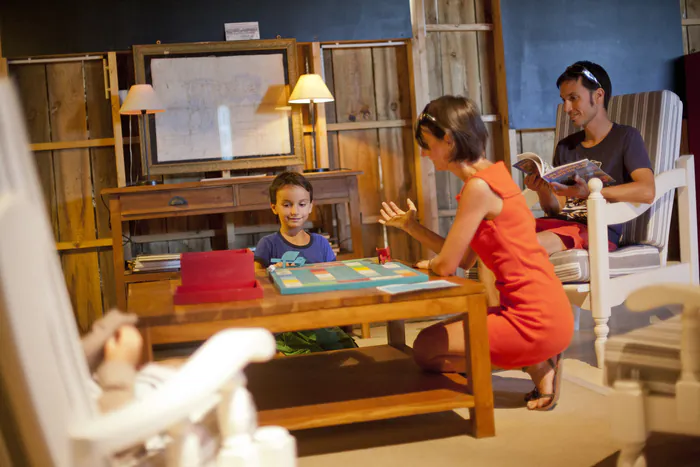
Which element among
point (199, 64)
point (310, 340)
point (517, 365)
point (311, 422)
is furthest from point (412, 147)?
point (311, 422)

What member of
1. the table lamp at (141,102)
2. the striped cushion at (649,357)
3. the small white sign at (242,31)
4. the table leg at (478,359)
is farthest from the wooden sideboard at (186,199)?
the striped cushion at (649,357)

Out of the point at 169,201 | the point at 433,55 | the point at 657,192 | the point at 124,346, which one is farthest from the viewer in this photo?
the point at 433,55

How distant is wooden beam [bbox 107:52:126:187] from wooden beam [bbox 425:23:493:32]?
1934 mm

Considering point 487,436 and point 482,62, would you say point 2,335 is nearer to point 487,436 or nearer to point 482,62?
point 487,436

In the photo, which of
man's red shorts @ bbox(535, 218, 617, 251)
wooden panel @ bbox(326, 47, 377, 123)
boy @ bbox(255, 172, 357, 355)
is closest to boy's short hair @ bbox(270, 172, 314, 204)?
boy @ bbox(255, 172, 357, 355)

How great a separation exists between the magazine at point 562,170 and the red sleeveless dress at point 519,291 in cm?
67

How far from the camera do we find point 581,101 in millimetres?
3193

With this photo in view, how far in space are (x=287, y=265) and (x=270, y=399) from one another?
2.38ft

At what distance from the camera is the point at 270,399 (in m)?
2.17

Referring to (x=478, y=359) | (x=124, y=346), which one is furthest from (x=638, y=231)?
(x=124, y=346)

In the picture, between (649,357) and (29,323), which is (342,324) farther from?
(29,323)

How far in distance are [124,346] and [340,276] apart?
4.10ft

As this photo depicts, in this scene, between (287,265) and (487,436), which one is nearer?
(487,436)

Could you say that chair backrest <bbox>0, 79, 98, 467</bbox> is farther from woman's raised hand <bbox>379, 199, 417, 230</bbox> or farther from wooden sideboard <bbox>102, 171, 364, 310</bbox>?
wooden sideboard <bbox>102, 171, 364, 310</bbox>
